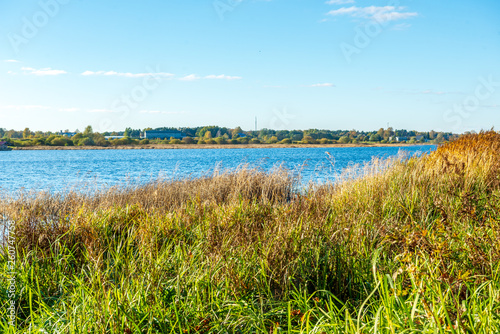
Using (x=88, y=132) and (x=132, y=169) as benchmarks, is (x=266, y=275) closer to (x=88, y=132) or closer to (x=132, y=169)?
(x=132, y=169)

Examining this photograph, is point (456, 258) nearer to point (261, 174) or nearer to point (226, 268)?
point (226, 268)

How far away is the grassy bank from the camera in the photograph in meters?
2.65

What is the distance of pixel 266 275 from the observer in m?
3.63

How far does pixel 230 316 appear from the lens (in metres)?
3.01

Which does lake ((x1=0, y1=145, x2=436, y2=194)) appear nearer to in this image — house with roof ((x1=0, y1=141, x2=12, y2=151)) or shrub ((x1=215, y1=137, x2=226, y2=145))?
house with roof ((x1=0, y1=141, x2=12, y2=151))

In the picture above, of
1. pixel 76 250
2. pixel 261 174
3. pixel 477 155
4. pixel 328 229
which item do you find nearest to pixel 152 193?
pixel 261 174

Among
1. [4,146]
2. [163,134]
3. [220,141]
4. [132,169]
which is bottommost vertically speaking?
[132,169]

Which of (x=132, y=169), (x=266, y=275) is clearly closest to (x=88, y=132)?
(x=132, y=169)

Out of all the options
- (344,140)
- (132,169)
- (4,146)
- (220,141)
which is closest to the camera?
(132,169)

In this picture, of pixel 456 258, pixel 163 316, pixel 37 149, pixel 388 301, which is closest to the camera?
pixel 388 301

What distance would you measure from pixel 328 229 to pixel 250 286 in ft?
5.10

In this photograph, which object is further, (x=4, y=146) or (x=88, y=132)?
(x=88, y=132)

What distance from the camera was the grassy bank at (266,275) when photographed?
2.65 m

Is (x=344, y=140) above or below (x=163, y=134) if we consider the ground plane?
below
